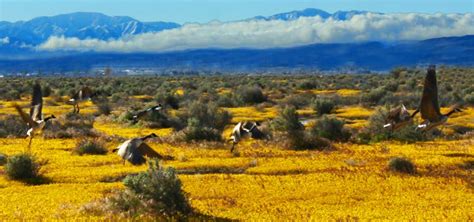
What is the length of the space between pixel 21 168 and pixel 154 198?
632 centimetres

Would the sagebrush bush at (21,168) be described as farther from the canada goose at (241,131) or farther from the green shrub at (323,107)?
the green shrub at (323,107)

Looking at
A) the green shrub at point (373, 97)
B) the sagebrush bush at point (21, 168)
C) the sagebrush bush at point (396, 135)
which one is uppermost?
the sagebrush bush at point (21, 168)

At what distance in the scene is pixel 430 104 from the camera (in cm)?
1725

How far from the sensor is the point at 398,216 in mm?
14625

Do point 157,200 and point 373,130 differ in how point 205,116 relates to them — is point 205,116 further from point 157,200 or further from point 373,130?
point 157,200

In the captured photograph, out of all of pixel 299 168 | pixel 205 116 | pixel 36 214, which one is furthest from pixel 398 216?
pixel 205 116

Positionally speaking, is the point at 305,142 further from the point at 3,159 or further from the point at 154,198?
the point at 154,198

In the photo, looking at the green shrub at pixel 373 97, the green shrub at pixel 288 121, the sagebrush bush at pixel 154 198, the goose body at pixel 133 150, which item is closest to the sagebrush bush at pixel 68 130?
the green shrub at pixel 288 121

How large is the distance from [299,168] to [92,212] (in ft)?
26.2

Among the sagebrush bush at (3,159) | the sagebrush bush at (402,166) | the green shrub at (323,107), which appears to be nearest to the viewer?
the sagebrush bush at (402,166)

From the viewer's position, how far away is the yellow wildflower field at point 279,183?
49.2ft

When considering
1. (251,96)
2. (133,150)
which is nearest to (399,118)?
(133,150)

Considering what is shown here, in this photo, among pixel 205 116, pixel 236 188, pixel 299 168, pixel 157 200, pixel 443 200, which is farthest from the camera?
pixel 205 116

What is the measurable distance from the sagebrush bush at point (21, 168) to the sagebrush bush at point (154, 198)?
5.41 metres
